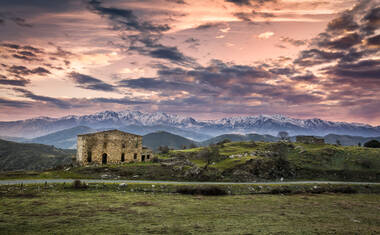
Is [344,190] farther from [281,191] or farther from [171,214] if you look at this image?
[171,214]

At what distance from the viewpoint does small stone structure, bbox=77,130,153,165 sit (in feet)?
233

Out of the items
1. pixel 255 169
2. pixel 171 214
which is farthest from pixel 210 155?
pixel 171 214

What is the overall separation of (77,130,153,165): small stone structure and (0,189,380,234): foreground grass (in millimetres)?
31571

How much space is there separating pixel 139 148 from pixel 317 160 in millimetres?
67684

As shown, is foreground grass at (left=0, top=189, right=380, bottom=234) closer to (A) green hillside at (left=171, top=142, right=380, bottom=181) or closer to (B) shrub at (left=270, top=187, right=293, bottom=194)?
(B) shrub at (left=270, top=187, right=293, bottom=194)

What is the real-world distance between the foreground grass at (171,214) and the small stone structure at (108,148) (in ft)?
104

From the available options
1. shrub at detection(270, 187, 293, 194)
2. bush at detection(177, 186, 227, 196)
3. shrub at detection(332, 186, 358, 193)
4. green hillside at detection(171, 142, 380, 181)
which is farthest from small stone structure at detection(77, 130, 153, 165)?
shrub at detection(332, 186, 358, 193)

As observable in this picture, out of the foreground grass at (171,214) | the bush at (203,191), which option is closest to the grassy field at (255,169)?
the bush at (203,191)

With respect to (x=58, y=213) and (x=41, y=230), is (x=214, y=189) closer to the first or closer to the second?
(x=58, y=213)

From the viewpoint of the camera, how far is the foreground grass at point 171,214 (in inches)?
939

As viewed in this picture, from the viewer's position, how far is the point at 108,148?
2901 inches

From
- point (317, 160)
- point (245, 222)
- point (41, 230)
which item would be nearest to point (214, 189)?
point (245, 222)

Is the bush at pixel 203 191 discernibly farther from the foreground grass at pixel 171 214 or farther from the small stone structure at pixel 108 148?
the small stone structure at pixel 108 148

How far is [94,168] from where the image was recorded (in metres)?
61.8
